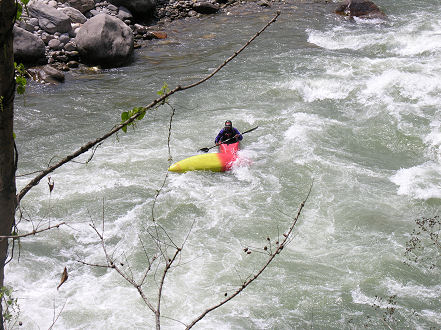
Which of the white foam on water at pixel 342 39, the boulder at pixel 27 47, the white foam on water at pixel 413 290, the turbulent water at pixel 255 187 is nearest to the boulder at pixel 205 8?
the turbulent water at pixel 255 187

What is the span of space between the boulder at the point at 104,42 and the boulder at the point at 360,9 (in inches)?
236

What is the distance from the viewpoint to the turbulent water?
193 inches

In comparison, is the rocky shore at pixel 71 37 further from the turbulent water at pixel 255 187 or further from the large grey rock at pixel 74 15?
the turbulent water at pixel 255 187

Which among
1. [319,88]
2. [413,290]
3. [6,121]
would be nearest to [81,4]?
[319,88]

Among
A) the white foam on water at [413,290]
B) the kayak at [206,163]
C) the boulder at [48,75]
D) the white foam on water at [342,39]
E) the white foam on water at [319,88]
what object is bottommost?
the white foam on water at [413,290]

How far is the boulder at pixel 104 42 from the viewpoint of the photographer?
10852 millimetres

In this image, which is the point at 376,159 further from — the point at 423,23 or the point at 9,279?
the point at 423,23

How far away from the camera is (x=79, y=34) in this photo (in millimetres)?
11109

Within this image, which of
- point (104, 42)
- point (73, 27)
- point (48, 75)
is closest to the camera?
point (48, 75)

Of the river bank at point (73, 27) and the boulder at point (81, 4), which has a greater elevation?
the boulder at point (81, 4)

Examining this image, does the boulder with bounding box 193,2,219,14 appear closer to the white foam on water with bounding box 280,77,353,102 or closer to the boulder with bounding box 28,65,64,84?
the boulder with bounding box 28,65,64,84

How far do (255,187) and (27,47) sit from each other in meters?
6.13

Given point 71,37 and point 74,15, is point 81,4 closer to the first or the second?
point 74,15

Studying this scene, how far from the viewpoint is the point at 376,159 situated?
294 inches
